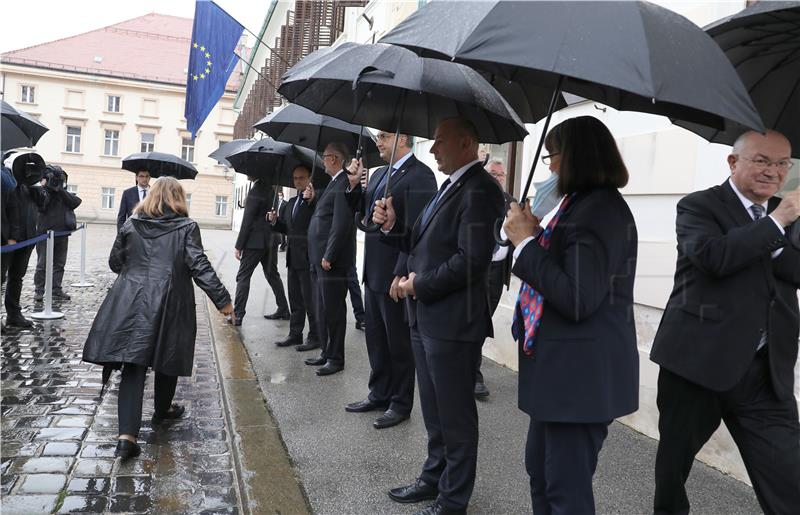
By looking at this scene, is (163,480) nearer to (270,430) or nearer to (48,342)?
(270,430)

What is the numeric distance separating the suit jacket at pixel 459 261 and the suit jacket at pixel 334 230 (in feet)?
8.07

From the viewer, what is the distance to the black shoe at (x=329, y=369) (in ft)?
21.3

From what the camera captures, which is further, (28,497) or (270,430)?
(270,430)

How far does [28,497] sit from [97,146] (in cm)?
5793

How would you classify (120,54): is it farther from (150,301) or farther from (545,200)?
(545,200)

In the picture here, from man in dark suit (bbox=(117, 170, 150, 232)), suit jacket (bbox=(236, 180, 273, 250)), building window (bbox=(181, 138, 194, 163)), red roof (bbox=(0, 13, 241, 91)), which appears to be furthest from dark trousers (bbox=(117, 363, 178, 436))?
building window (bbox=(181, 138, 194, 163))

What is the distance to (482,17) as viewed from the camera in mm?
2459

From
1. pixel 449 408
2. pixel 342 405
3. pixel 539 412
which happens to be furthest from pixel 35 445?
pixel 539 412

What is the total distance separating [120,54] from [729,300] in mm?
63251

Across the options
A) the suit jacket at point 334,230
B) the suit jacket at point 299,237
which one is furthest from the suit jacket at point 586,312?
the suit jacket at point 299,237

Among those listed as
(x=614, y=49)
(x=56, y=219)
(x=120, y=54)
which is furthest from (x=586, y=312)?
(x=120, y=54)

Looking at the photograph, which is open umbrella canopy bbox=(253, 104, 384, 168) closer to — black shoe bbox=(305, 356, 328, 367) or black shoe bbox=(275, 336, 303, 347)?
black shoe bbox=(305, 356, 328, 367)

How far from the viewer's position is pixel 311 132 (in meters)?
7.01

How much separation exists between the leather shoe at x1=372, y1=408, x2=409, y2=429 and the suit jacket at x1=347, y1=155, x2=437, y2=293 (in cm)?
93
